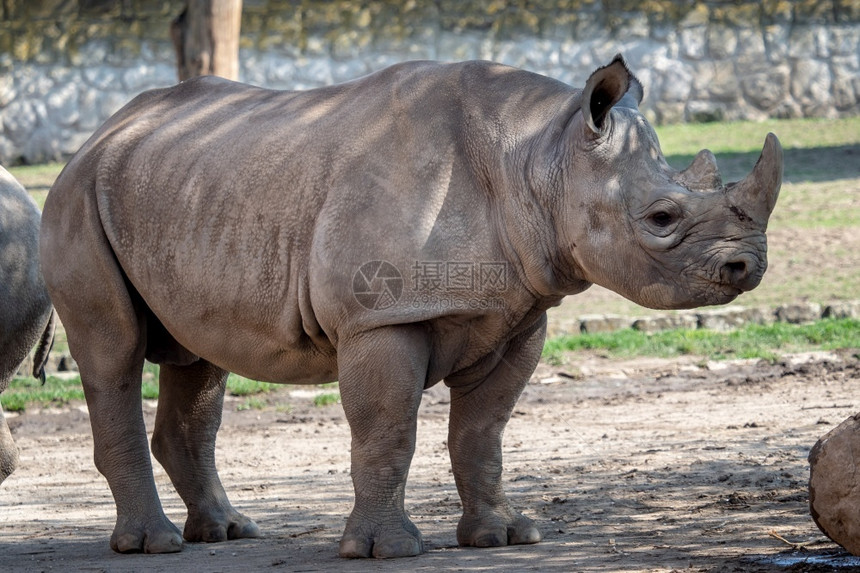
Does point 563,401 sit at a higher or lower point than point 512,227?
lower

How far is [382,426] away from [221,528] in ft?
4.61

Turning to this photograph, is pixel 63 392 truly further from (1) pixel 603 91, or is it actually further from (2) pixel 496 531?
(1) pixel 603 91

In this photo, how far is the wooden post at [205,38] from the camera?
12375 mm

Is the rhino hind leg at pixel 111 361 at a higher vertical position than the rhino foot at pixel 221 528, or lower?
higher

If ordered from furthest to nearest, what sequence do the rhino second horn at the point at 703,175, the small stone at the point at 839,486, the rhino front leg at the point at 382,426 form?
the rhino front leg at the point at 382,426 < the rhino second horn at the point at 703,175 < the small stone at the point at 839,486

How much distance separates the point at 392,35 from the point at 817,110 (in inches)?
234

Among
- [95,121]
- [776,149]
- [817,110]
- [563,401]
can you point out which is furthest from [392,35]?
→ [776,149]

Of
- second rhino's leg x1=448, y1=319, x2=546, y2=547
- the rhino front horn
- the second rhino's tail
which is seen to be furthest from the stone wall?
the rhino front horn

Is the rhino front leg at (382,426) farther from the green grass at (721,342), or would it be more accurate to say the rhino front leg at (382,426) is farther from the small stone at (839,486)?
the green grass at (721,342)

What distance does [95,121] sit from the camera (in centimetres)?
1870

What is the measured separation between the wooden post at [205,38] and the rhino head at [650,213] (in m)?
7.70

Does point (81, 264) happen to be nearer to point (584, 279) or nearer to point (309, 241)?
point (309, 241)

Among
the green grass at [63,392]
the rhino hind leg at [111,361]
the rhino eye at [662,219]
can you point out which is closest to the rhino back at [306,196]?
the rhino hind leg at [111,361]

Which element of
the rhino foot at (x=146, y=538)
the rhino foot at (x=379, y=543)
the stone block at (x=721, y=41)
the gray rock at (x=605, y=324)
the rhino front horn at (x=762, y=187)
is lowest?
the gray rock at (x=605, y=324)
